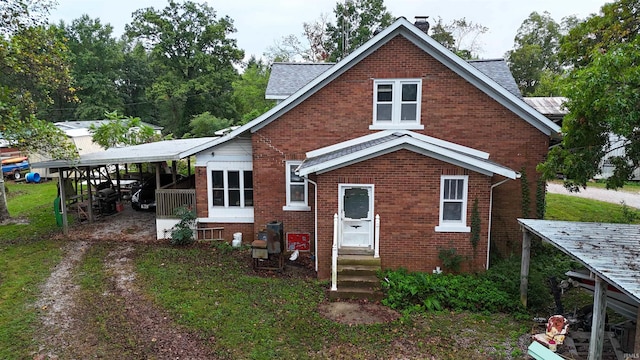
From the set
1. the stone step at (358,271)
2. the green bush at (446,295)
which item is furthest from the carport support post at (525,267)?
the stone step at (358,271)

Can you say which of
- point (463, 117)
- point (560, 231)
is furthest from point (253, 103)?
point (560, 231)

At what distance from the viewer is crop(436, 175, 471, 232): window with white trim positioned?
10.7 metres

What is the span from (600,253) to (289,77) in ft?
41.6

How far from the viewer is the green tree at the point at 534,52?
44.3m

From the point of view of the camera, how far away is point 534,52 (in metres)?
43.3

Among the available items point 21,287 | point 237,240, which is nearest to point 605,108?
point 237,240

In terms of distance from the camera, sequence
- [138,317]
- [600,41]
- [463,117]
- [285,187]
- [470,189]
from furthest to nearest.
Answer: [600,41] < [285,187] < [463,117] < [470,189] < [138,317]

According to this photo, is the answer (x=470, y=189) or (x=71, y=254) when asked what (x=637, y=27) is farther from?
(x=71, y=254)

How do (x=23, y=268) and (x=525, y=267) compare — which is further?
(x=23, y=268)

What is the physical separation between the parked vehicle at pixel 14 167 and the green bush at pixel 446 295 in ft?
105

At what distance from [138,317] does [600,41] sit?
16.8 metres

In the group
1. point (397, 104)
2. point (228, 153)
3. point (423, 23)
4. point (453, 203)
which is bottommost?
point (453, 203)

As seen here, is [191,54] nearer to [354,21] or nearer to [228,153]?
[354,21]

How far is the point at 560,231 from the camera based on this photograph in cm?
817
